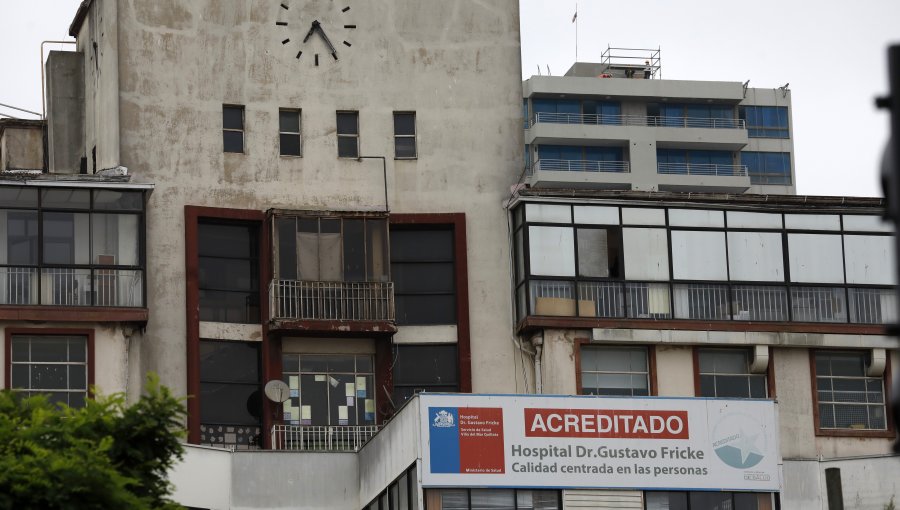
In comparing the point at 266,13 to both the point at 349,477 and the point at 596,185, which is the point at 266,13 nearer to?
the point at 349,477

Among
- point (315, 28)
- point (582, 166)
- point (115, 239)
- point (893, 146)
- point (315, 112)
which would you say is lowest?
point (893, 146)

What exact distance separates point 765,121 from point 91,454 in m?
81.1

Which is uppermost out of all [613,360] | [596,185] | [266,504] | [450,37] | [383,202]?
[596,185]

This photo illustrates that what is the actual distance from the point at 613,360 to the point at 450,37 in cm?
1057

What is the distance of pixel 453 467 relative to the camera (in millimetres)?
41406

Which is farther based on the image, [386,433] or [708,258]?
[708,258]

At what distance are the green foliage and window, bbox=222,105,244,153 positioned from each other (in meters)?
21.8

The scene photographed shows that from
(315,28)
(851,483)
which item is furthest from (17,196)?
(851,483)

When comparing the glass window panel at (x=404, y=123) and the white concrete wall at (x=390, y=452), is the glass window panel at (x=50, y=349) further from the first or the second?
the glass window panel at (x=404, y=123)

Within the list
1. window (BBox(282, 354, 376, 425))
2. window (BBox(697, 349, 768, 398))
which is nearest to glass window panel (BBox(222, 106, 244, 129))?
window (BBox(282, 354, 376, 425))

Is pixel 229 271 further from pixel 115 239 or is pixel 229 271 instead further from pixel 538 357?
pixel 538 357

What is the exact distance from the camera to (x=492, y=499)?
136 ft

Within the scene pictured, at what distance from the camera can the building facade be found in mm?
46562

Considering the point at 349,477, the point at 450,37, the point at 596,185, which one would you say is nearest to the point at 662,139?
the point at 596,185
